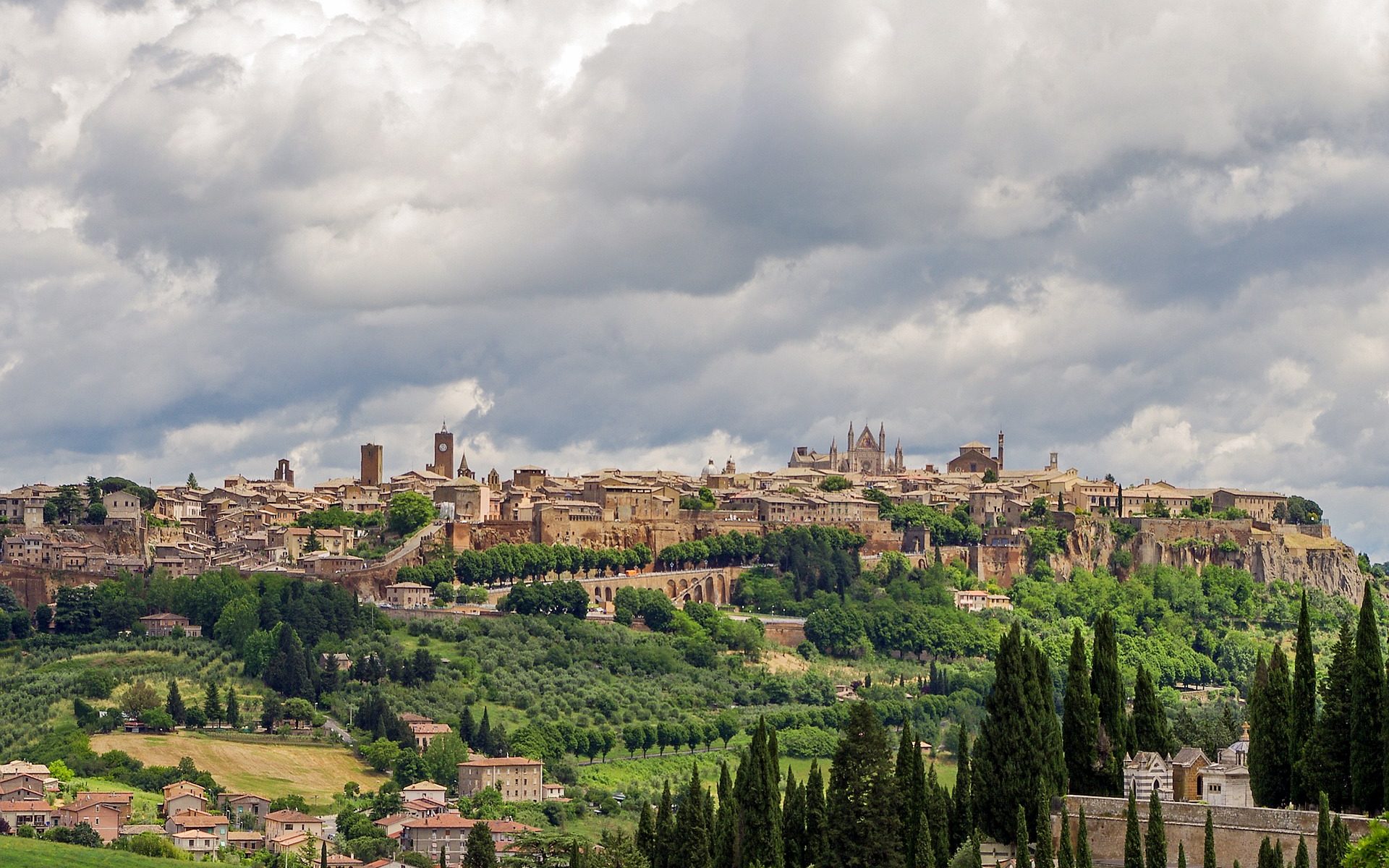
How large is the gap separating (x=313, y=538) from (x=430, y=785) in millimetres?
33704

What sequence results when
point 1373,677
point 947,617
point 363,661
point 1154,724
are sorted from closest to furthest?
1. point 1373,677
2. point 1154,724
3. point 363,661
4. point 947,617

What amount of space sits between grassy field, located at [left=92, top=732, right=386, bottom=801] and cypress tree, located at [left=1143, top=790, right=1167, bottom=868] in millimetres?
45877

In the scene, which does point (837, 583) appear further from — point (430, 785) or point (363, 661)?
point (430, 785)

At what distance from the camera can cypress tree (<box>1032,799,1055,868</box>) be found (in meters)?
38.0

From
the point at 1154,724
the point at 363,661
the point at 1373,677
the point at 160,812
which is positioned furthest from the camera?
the point at 363,661

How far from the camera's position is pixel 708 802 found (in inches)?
1870

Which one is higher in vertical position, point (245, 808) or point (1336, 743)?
point (1336, 743)

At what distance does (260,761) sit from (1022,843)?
48598 mm

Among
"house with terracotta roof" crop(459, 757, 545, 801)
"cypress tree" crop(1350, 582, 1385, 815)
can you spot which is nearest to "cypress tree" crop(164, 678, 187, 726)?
"house with terracotta roof" crop(459, 757, 545, 801)

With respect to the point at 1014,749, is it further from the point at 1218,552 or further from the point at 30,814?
the point at 1218,552

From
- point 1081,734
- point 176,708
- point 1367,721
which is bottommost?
point 176,708

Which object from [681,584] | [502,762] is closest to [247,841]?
[502,762]

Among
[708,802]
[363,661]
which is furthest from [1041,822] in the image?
[363,661]

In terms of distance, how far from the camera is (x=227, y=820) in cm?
7544
